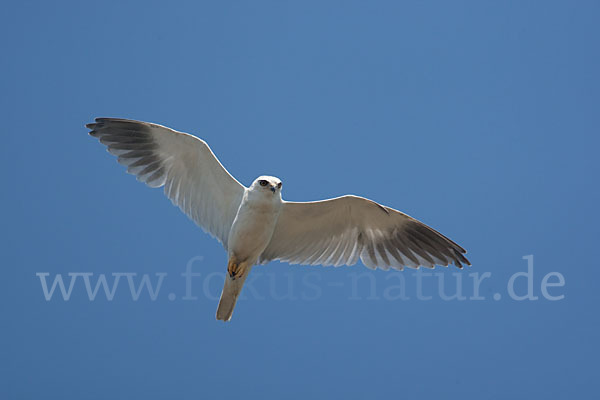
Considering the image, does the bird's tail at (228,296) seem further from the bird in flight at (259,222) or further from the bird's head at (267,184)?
the bird's head at (267,184)

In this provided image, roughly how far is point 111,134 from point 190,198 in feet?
4.29

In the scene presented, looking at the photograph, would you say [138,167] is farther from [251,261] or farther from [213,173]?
[251,261]

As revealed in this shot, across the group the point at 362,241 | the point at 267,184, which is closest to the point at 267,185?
the point at 267,184

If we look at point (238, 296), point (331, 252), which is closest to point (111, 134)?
point (238, 296)

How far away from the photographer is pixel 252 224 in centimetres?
840

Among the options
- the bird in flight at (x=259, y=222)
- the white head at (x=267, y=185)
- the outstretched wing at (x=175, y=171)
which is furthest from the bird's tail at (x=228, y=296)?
the white head at (x=267, y=185)

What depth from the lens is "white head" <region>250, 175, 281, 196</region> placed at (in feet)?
26.9

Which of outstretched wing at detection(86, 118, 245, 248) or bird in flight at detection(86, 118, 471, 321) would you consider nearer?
bird in flight at detection(86, 118, 471, 321)

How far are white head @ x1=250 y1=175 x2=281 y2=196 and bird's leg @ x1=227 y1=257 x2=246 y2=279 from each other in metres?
0.96

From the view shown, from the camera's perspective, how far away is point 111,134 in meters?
9.09

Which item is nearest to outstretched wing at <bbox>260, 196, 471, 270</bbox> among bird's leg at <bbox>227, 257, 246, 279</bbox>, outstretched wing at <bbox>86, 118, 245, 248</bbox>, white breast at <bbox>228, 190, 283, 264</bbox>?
white breast at <bbox>228, 190, 283, 264</bbox>

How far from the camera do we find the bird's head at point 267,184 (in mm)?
8211

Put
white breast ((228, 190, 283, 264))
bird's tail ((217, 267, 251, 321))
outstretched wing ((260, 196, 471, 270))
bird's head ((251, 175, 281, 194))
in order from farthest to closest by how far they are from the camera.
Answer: outstretched wing ((260, 196, 471, 270)) → bird's tail ((217, 267, 251, 321)) → white breast ((228, 190, 283, 264)) → bird's head ((251, 175, 281, 194))

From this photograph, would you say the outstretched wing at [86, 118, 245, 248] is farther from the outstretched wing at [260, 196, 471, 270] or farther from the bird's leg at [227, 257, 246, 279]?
the outstretched wing at [260, 196, 471, 270]
